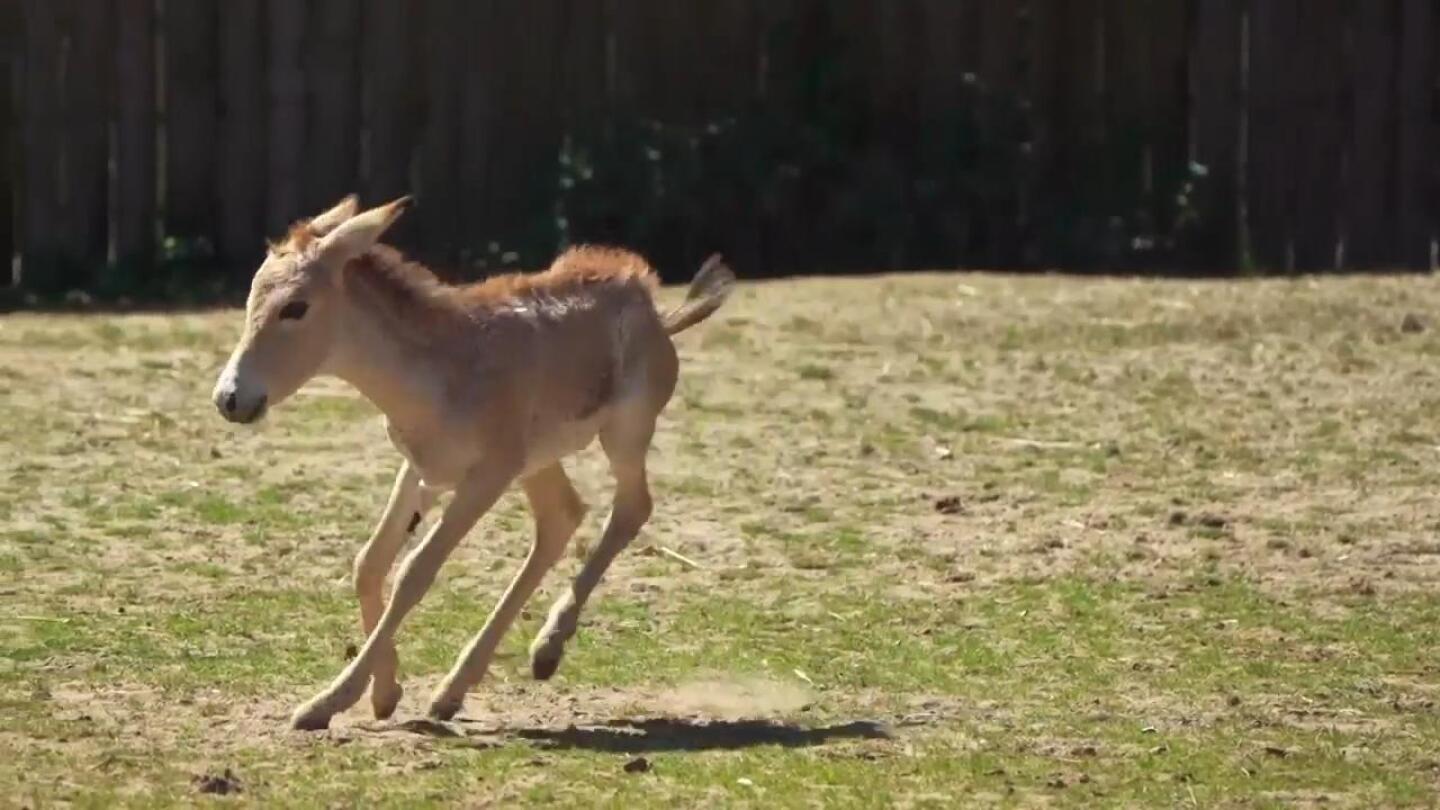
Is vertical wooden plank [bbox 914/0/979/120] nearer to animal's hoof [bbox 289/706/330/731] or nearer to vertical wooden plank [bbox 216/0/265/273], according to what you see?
vertical wooden plank [bbox 216/0/265/273]

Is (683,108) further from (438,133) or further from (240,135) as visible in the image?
(240,135)

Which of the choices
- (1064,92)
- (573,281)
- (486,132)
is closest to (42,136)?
(486,132)

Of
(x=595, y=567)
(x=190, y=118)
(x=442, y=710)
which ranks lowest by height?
(x=442, y=710)

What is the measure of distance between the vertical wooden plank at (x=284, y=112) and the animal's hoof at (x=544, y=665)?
886 centimetres

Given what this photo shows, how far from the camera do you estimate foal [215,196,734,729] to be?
302 inches

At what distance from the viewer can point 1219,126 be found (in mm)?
17781

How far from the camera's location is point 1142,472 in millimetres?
11617

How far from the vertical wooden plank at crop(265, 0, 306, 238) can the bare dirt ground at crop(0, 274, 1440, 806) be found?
6.66ft

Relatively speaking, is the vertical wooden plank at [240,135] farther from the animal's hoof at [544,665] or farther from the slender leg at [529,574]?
the animal's hoof at [544,665]

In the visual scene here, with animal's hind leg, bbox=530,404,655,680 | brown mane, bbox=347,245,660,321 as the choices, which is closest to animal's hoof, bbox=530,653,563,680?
animal's hind leg, bbox=530,404,655,680

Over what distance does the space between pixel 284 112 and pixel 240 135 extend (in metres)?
0.30

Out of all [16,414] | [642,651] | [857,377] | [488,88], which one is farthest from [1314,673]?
[488,88]

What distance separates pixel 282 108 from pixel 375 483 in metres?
5.94

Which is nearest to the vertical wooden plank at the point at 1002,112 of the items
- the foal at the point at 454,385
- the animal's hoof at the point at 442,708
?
the foal at the point at 454,385
